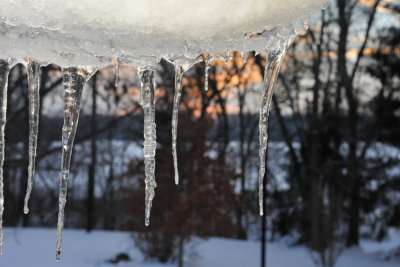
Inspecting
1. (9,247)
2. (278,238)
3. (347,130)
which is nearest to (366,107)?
(347,130)

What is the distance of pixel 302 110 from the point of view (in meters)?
15.6

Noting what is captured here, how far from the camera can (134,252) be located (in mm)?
12250

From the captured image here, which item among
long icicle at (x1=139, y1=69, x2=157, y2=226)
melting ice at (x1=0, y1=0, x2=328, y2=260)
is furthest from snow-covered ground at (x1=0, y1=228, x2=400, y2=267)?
melting ice at (x1=0, y1=0, x2=328, y2=260)

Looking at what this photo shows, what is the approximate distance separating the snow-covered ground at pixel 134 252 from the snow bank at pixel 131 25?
10.7 metres

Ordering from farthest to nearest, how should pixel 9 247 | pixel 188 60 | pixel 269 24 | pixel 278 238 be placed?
pixel 278 238 → pixel 9 247 → pixel 188 60 → pixel 269 24

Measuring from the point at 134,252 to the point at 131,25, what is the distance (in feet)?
39.6

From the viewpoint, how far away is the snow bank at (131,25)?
78 centimetres

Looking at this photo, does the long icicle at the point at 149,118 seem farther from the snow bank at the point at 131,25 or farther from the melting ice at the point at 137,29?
the snow bank at the point at 131,25

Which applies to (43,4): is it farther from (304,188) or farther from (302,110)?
(302,110)

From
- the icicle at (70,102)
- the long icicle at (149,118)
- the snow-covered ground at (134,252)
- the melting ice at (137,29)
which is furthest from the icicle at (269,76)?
the snow-covered ground at (134,252)

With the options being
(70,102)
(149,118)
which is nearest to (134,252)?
(149,118)

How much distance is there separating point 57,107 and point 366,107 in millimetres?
10112

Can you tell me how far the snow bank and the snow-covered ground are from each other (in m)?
10.7

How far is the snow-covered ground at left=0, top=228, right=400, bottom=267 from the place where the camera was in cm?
1141
